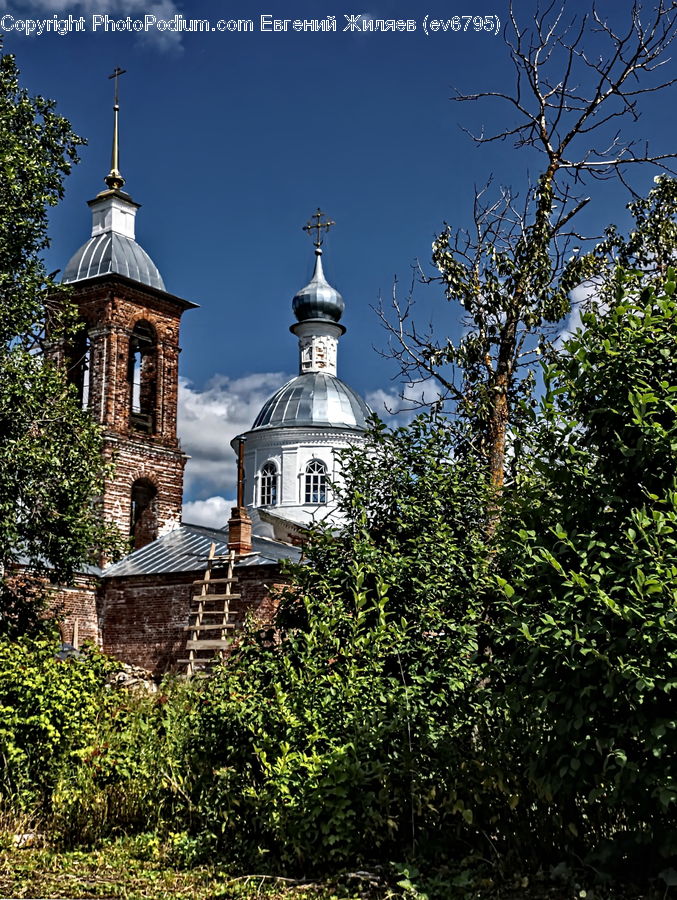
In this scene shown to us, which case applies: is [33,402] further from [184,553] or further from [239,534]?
[184,553]

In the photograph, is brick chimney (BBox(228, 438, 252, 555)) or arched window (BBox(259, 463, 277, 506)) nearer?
brick chimney (BBox(228, 438, 252, 555))

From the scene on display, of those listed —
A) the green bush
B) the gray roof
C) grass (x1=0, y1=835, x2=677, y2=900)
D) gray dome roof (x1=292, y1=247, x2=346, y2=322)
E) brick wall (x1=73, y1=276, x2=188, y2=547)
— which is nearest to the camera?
grass (x1=0, y1=835, x2=677, y2=900)

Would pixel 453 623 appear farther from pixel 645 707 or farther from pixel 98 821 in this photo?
pixel 98 821

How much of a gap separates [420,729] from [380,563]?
116cm

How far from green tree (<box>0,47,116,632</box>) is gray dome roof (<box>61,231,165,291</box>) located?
16.4m

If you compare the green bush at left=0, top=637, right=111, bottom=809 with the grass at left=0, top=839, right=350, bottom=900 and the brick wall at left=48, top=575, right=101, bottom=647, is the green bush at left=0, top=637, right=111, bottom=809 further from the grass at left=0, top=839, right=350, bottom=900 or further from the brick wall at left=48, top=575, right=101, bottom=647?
the brick wall at left=48, top=575, right=101, bottom=647

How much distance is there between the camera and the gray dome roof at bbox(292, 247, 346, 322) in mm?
42469

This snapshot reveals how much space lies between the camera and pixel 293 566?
7.10 m

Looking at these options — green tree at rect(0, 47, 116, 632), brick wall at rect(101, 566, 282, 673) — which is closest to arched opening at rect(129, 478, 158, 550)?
brick wall at rect(101, 566, 282, 673)

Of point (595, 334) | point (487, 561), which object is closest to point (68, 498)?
point (487, 561)

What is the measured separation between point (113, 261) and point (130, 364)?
9.57 feet

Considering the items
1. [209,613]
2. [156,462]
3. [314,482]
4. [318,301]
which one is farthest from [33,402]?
[318,301]

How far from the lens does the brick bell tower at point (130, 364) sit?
2772 centimetres

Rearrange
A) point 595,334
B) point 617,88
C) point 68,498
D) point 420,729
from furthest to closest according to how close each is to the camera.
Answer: point 68,498
point 617,88
point 420,729
point 595,334
